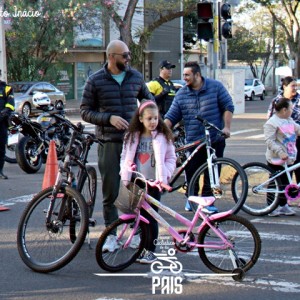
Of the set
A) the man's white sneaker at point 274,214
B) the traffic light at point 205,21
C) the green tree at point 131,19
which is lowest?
the man's white sneaker at point 274,214

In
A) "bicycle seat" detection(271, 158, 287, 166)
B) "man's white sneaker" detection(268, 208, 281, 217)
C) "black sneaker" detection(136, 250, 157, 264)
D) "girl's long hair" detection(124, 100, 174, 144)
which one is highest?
"girl's long hair" detection(124, 100, 174, 144)

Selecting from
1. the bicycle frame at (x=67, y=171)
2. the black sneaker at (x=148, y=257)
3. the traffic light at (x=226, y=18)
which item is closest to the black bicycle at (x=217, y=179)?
the bicycle frame at (x=67, y=171)

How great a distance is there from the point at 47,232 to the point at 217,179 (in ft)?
9.21

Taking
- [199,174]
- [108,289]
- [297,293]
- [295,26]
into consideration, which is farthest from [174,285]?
[295,26]

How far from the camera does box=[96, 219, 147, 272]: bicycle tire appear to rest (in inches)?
255

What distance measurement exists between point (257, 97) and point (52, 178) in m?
46.8

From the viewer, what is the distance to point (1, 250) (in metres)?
7.67

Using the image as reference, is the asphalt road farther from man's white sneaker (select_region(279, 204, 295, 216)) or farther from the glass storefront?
the glass storefront

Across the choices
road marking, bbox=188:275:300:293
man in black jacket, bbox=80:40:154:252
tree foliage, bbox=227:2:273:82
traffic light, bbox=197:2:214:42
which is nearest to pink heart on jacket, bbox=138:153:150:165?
man in black jacket, bbox=80:40:154:252

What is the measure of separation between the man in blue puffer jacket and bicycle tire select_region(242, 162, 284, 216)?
0.62 meters

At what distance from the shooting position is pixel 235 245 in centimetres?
643

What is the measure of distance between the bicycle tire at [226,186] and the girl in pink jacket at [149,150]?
2.32 metres

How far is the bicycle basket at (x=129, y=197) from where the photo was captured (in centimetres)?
648

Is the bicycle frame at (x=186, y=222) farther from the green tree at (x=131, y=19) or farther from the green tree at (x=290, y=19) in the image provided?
the green tree at (x=290, y=19)
